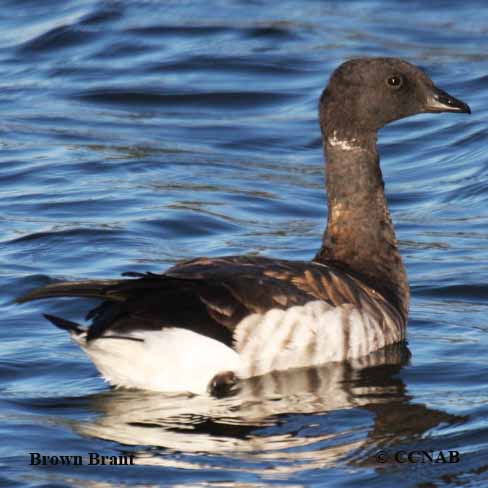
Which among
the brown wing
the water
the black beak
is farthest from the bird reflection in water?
the black beak

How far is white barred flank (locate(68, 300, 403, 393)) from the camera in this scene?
25.0 ft

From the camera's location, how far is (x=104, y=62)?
1709cm

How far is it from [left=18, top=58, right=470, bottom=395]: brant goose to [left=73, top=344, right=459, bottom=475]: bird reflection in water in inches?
4.2

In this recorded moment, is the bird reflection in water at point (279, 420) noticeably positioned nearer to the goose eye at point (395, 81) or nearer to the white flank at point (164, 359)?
the white flank at point (164, 359)

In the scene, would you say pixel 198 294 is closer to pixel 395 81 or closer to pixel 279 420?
Answer: pixel 279 420

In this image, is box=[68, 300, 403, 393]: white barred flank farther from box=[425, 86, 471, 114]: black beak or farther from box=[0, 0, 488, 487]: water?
box=[425, 86, 471, 114]: black beak

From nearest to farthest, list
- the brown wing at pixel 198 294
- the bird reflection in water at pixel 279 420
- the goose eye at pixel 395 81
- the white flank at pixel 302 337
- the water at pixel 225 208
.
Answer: the bird reflection in water at pixel 279 420 → the water at pixel 225 208 → the brown wing at pixel 198 294 → the white flank at pixel 302 337 → the goose eye at pixel 395 81

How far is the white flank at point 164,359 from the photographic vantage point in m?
7.59

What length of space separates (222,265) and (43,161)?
19.1 ft

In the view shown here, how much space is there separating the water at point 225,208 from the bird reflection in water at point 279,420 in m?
0.02

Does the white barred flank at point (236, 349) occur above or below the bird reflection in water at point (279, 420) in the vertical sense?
above

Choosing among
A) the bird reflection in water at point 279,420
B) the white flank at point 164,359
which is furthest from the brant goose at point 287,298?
the bird reflection in water at point 279,420

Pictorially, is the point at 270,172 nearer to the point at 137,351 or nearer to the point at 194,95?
the point at 194,95

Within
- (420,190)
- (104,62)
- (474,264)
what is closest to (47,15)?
(104,62)
